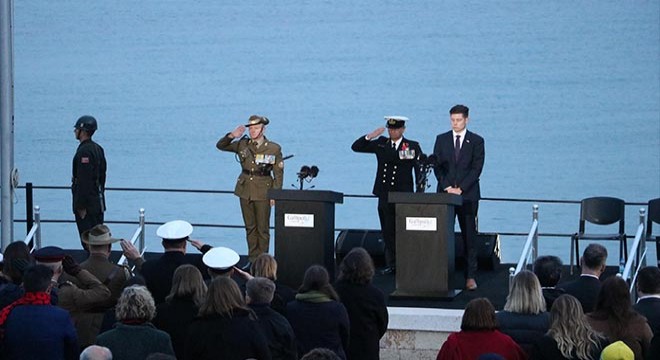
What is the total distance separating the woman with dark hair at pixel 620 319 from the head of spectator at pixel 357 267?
130 centimetres

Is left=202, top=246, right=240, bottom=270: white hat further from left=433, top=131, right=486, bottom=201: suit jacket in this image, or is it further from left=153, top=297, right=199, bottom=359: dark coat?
left=433, top=131, right=486, bottom=201: suit jacket

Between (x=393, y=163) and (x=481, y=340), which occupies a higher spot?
(x=393, y=163)

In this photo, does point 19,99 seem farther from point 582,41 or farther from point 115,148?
point 582,41

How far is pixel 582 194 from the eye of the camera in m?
25.9

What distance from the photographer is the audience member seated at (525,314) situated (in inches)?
→ 236

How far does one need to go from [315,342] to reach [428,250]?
291cm

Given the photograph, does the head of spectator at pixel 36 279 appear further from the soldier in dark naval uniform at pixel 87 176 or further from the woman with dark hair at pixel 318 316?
the soldier in dark naval uniform at pixel 87 176

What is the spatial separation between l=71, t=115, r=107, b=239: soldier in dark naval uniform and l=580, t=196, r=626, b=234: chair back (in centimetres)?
389

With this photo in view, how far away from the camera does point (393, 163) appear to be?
10445 millimetres

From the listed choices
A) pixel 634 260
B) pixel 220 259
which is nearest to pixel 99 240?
pixel 220 259

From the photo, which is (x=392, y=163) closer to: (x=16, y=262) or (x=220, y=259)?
(x=220, y=259)

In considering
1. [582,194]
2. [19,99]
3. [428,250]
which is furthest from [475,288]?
[19,99]

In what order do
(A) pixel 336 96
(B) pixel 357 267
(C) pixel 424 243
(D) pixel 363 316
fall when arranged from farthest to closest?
(A) pixel 336 96
(C) pixel 424 243
(D) pixel 363 316
(B) pixel 357 267

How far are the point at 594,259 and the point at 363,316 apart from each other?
1194 mm
